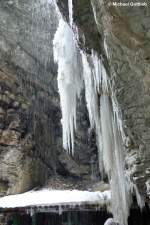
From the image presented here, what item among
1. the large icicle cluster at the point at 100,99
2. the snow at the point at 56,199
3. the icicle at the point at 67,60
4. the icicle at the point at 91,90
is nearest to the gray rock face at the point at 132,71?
the large icicle cluster at the point at 100,99

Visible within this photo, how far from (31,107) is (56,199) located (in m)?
5.69

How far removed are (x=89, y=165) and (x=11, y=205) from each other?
16.5 ft

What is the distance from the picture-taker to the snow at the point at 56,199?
11.2 metres

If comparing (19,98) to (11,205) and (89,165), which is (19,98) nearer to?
(89,165)

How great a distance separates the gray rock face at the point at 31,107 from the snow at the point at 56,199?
2.02m

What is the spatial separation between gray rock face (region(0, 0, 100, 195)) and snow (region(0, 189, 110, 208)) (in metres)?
2.02

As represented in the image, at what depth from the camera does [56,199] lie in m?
12.0

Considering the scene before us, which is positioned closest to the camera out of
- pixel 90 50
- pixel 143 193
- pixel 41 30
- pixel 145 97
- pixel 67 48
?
pixel 145 97

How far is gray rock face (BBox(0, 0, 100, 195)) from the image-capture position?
15.5 m

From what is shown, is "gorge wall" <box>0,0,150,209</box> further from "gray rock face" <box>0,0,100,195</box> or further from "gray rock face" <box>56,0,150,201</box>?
"gray rock face" <box>56,0,150,201</box>

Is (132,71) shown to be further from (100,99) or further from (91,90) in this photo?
(91,90)

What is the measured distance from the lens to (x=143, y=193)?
6340mm

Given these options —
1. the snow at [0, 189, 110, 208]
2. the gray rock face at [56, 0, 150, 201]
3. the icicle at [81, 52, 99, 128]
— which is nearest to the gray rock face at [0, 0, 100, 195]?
the snow at [0, 189, 110, 208]

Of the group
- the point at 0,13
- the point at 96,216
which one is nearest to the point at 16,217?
the point at 96,216
